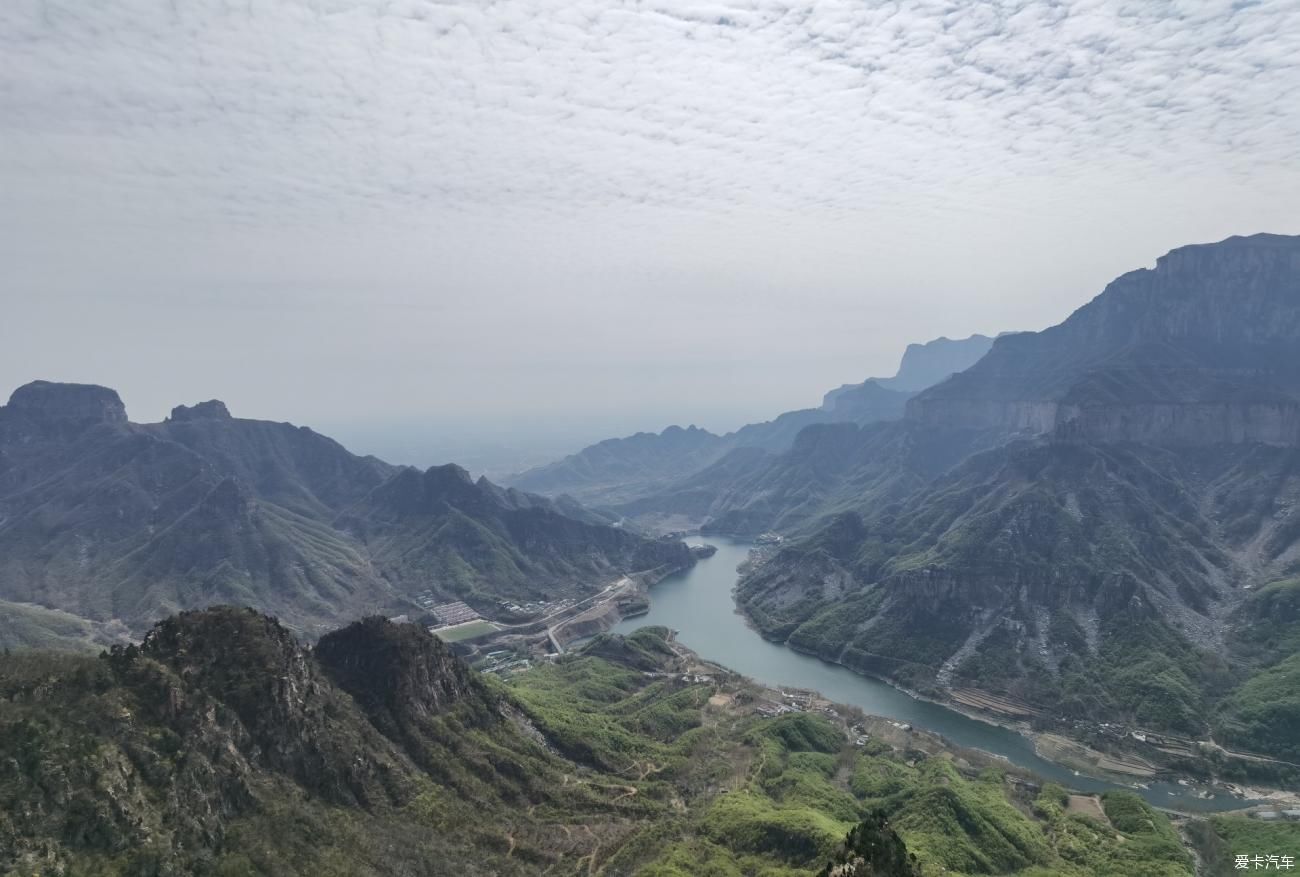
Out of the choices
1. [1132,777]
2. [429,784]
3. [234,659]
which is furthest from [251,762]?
[1132,777]

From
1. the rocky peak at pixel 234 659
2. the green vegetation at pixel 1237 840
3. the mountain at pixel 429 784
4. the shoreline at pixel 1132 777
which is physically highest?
the rocky peak at pixel 234 659

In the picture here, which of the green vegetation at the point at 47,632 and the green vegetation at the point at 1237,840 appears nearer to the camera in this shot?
the green vegetation at the point at 1237,840

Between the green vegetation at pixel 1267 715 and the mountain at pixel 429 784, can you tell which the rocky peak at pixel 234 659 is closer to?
the mountain at pixel 429 784

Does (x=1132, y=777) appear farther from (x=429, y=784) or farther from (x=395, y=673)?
(x=395, y=673)

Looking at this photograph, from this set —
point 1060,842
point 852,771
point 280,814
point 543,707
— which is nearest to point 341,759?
point 280,814

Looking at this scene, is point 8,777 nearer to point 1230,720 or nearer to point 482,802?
point 482,802

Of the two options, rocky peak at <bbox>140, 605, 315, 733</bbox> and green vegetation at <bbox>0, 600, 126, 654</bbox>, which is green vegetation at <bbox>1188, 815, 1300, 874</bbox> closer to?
rocky peak at <bbox>140, 605, 315, 733</bbox>

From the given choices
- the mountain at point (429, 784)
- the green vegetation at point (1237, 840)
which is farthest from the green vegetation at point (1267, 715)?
the mountain at point (429, 784)

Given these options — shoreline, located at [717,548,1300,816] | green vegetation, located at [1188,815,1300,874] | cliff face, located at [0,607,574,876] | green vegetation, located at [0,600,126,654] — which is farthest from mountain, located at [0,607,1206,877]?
green vegetation, located at [0,600,126,654]
